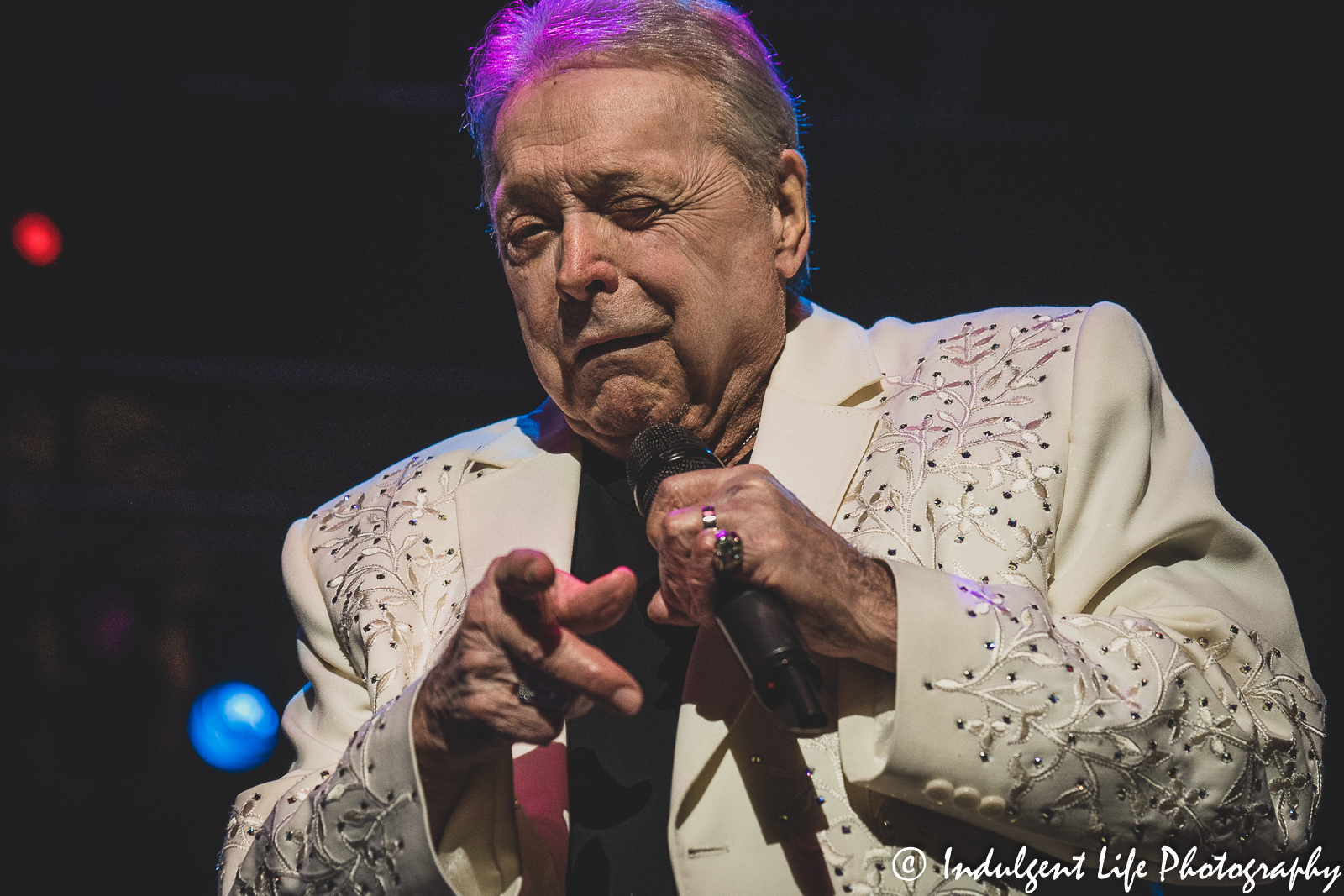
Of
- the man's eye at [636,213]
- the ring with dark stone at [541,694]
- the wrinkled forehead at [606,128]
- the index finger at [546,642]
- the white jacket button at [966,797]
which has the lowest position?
the white jacket button at [966,797]

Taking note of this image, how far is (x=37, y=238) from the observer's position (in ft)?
10.1

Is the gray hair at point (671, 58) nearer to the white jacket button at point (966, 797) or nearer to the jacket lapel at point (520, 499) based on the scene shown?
the jacket lapel at point (520, 499)

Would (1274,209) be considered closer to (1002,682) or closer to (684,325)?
(684,325)

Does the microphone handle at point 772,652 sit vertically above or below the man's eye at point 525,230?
below

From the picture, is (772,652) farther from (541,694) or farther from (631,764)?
(631,764)

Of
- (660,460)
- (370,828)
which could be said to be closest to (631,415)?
(660,460)

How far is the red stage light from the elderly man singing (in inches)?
68.4

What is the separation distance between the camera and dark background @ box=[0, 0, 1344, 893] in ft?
8.45

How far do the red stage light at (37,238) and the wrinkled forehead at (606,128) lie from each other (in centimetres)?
207

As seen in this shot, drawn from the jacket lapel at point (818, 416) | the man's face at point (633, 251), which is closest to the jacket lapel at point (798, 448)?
the jacket lapel at point (818, 416)

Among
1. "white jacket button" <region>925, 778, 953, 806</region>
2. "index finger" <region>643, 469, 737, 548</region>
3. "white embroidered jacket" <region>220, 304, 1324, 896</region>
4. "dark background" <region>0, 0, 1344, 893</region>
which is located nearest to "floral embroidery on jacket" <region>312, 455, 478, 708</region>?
"white embroidered jacket" <region>220, 304, 1324, 896</region>

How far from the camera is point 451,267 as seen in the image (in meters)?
3.03

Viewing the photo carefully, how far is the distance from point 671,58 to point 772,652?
1205 millimetres

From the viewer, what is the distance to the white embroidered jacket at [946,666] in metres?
1.21
